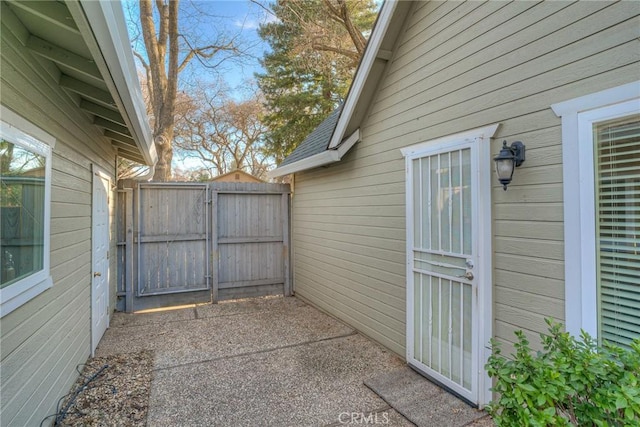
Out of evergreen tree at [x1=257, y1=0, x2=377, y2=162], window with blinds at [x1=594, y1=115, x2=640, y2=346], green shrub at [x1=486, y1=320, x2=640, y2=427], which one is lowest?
green shrub at [x1=486, y1=320, x2=640, y2=427]

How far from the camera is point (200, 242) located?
19.5 ft

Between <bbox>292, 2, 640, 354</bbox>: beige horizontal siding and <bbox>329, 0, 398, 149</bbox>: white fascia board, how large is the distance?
0.88 feet

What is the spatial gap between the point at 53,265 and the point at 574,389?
343 cm

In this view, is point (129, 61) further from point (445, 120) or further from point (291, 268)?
point (291, 268)

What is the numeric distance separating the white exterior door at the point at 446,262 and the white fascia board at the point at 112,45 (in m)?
2.59

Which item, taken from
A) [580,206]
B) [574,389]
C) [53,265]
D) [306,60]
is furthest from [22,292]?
[306,60]

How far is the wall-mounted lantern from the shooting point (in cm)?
239

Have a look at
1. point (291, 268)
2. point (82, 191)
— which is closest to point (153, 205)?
point (82, 191)

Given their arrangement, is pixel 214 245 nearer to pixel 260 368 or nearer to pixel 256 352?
pixel 256 352

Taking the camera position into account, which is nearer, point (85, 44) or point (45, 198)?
point (85, 44)

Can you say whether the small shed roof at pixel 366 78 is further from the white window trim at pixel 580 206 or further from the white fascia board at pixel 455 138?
the white window trim at pixel 580 206

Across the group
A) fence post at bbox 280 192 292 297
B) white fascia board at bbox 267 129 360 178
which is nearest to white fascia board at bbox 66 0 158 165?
white fascia board at bbox 267 129 360 178

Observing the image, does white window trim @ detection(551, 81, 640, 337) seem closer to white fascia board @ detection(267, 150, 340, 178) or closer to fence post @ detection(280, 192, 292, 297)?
white fascia board @ detection(267, 150, 340, 178)

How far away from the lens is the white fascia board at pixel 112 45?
4.95ft
